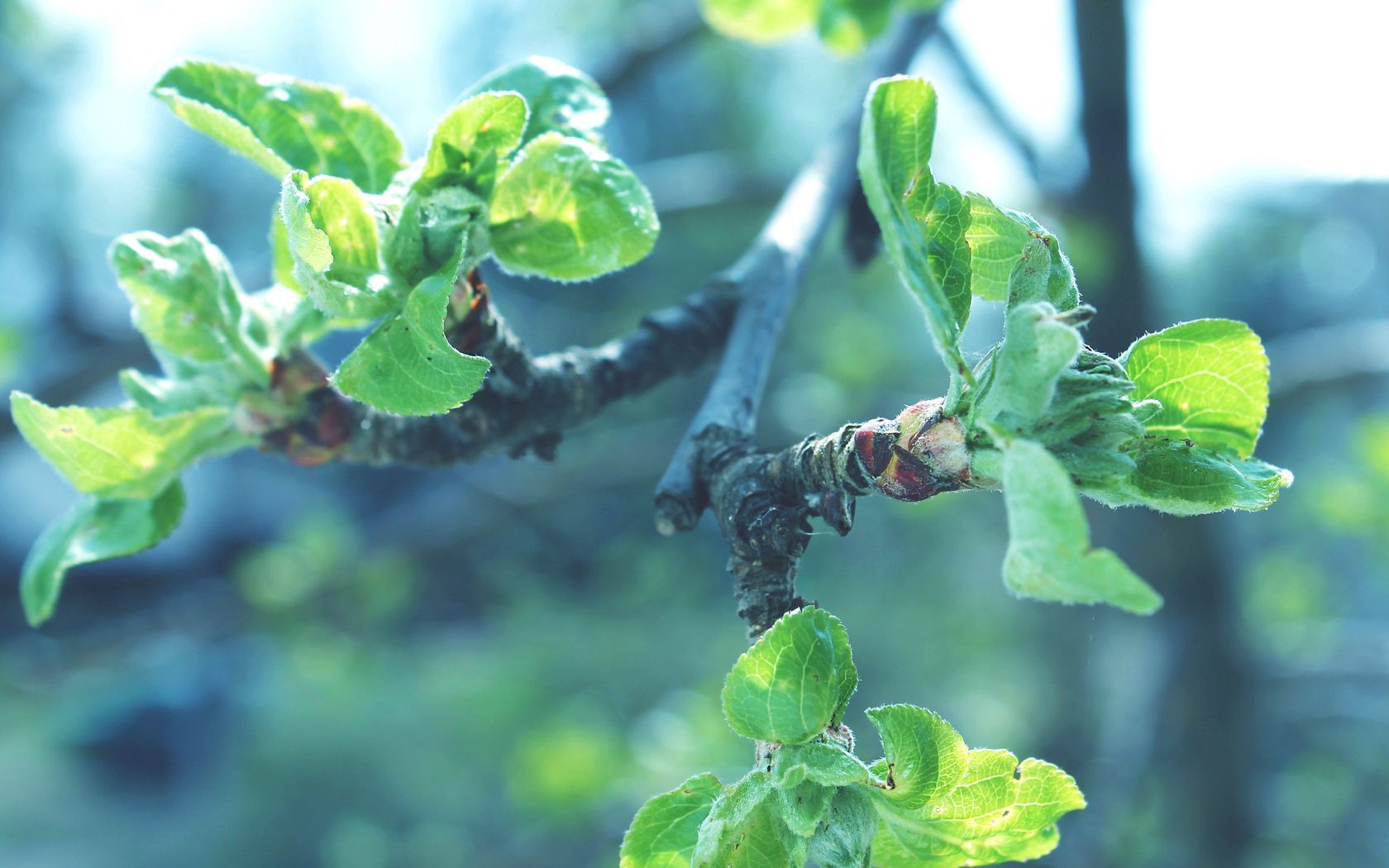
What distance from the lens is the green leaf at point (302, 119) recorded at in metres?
0.82

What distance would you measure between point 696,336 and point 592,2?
451 centimetres

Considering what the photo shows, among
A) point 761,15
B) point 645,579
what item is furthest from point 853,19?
point 645,579

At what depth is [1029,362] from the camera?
1.79 feet

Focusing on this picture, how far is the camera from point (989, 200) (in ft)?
2.06

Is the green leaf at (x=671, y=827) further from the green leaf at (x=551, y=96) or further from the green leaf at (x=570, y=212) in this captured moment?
the green leaf at (x=551, y=96)

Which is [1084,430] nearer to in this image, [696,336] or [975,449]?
[975,449]

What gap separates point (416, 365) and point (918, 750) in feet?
1.48

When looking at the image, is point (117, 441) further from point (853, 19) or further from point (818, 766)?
point (853, 19)

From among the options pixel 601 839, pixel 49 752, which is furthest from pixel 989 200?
pixel 49 752

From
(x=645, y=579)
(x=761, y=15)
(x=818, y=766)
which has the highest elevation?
(x=761, y=15)

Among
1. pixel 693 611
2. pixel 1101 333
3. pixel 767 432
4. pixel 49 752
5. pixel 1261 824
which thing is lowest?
pixel 49 752

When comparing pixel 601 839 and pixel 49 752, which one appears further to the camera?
pixel 49 752

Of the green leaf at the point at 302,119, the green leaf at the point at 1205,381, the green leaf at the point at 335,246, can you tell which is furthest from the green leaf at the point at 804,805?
the green leaf at the point at 302,119

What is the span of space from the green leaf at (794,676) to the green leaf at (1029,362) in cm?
18
